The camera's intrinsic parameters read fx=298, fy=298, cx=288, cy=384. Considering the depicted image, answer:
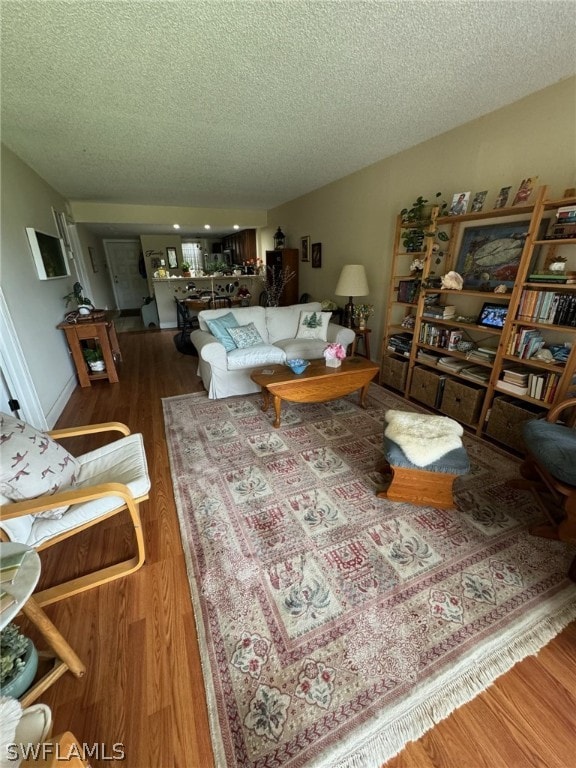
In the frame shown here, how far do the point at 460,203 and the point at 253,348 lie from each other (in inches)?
88.6

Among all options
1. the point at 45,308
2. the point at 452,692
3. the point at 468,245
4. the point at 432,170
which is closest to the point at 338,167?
the point at 432,170

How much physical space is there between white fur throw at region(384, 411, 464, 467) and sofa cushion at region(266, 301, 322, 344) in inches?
79.9

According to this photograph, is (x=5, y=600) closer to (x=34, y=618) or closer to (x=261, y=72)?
(x=34, y=618)

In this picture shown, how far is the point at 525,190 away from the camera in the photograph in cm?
207

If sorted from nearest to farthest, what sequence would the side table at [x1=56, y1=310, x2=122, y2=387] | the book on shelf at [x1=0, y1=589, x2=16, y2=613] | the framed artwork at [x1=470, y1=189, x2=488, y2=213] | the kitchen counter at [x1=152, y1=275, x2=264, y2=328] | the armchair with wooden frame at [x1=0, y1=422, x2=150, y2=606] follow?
the book on shelf at [x1=0, y1=589, x2=16, y2=613], the armchair with wooden frame at [x1=0, y1=422, x2=150, y2=606], the framed artwork at [x1=470, y1=189, x2=488, y2=213], the side table at [x1=56, y1=310, x2=122, y2=387], the kitchen counter at [x1=152, y1=275, x2=264, y2=328]

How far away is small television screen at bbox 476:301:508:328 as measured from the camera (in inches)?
90.4

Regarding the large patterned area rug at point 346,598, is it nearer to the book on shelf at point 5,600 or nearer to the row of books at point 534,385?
the row of books at point 534,385

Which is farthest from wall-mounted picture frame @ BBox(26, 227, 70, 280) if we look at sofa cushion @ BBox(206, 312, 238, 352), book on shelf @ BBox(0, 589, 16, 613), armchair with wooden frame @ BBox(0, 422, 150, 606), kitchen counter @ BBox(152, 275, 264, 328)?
book on shelf @ BBox(0, 589, 16, 613)

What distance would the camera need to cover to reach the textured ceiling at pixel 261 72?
138cm

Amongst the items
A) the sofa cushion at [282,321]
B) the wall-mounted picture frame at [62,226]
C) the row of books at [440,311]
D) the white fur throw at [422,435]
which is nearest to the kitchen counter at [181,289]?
the wall-mounted picture frame at [62,226]

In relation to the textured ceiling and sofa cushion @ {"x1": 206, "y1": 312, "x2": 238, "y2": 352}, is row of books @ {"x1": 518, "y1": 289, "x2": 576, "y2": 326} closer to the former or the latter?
the textured ceiling

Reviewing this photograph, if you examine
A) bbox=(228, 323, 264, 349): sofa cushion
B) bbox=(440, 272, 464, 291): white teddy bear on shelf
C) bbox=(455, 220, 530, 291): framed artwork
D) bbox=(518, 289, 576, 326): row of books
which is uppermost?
bbox=(455, 220, 530, 291): framed artwork

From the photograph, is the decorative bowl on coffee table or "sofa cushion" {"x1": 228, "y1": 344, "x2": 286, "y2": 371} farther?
"sofa cushion" {"x1": 228, "y1": 344, "x2": 286, "y2": 371}

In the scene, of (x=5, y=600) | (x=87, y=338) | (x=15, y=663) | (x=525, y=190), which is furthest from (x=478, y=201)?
(x=87, y=338)
